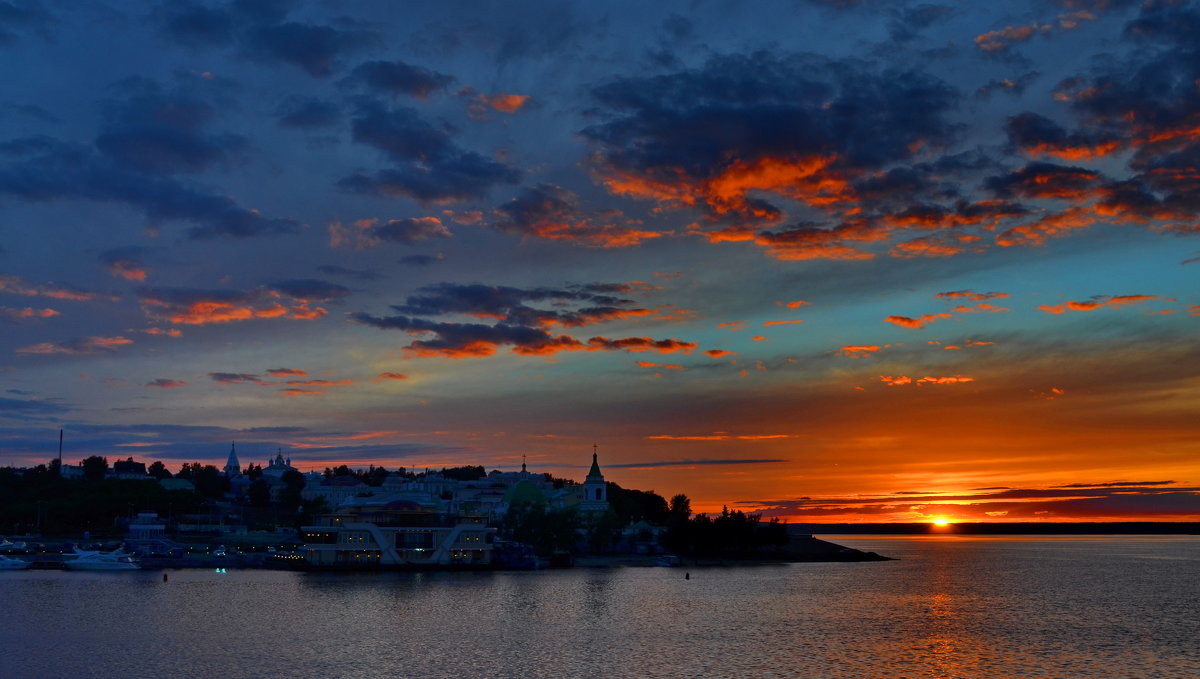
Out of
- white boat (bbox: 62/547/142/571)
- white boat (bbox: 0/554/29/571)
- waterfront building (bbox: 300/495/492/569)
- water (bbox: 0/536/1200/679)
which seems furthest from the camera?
white boat (bbox: 0/554/29/571)

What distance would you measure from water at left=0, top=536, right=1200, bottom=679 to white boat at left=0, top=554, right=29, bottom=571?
1698 cm

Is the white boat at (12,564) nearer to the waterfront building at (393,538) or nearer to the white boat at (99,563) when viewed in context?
the white boat at (99,563)

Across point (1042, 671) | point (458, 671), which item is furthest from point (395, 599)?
point (1042, 671)

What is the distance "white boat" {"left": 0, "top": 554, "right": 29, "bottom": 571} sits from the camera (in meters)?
158

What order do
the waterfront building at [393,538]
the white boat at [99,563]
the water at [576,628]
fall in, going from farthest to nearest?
the white boat at [99,563] → the waterfront building at [393,538] → the water at [576,628]

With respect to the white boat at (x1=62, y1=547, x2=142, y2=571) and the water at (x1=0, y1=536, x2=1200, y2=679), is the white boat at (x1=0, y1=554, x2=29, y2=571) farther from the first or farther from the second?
the water at (x1=0, y1=536, x2=1200, y2=679)

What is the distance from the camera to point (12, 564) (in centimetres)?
15975

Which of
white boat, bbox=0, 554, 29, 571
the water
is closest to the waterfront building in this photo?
the water

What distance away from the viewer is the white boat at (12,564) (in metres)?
158

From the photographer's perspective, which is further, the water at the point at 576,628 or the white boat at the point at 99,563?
the white boat at the point at 99,563

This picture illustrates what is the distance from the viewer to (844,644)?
3140 inches

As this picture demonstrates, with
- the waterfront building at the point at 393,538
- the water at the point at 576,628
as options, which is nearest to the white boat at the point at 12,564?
the water at the point at 576,628

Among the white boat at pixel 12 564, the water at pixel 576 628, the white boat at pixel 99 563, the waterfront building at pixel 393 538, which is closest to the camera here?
the water at pixel 576 628

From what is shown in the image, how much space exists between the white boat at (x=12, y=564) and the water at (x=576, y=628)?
1698 centimetres
